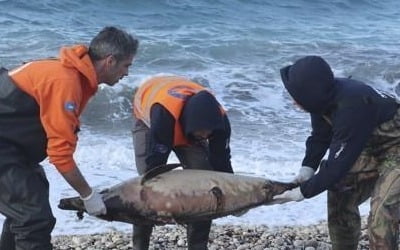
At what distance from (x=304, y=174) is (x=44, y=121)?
1.83 m

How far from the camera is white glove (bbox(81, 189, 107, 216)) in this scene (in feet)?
16.0

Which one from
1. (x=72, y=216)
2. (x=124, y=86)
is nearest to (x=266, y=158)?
(x=72, y=216)

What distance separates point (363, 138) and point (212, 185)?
36.2 inches

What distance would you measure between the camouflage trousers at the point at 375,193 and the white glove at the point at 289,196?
298 millimetres

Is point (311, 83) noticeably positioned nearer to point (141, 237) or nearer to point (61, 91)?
point (61, 91)

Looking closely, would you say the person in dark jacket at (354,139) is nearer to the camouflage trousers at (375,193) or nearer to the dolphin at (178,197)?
the camouflage trousers at (375,193)

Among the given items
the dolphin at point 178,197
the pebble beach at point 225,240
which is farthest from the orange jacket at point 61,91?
the pebble beach at point 225,240

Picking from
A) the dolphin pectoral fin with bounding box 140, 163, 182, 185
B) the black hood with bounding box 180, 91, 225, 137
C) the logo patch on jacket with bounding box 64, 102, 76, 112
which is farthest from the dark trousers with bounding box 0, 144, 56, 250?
the black hood with bounding box 180, 91, 225, 137

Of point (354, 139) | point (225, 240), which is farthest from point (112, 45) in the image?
point (225, 240)

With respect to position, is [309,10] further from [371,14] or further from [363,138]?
[363,138]

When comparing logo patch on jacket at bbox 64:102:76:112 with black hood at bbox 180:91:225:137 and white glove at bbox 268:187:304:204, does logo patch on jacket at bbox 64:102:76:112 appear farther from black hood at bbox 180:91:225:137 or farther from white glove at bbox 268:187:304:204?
white glove at bbox 268:187:304:204

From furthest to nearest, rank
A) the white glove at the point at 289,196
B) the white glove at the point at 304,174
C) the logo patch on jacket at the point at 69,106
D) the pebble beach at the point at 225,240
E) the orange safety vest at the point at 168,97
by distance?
the pebble beach at the point at 225,240 → the white glove at the point at 304,174 → the orange safety vest at the point at 168,97 → the white glove at the point at 289,196 → the logo patch on jacket at the point at 69,106

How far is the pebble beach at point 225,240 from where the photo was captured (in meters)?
6.88

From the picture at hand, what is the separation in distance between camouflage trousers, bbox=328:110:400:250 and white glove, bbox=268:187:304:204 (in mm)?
298
